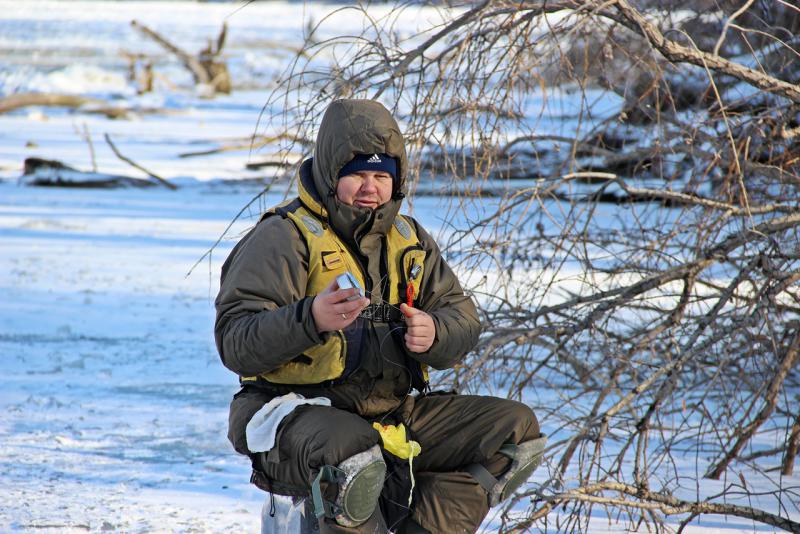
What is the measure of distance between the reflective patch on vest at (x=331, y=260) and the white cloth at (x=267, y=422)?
0.31 metres

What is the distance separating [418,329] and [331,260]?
0.27 m

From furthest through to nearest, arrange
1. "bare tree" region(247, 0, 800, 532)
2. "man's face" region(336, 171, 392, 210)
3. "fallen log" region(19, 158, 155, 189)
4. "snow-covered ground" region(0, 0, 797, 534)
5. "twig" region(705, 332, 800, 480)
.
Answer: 1. "fallen log" region(19, 158, 155, 189)
2. "snow-covered ground" region(0, 0, 797, 534)
3. "twig" region(705, 332, 800, 480)
4. "bare tree" region(247, 0, 800, 532)
5. "man's face" region(336, 171, 392, 210)

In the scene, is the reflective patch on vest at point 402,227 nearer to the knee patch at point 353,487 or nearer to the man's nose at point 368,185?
the man's nose at point 368,185

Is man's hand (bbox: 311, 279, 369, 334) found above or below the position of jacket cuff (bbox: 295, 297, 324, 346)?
above

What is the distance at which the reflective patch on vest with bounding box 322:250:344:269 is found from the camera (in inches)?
94.9

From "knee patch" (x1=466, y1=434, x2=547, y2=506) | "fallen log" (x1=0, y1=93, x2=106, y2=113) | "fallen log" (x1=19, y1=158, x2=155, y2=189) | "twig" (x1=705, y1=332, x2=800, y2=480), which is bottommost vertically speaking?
"fallen log" (x1=0, y1=93, x2=106, y2=113)

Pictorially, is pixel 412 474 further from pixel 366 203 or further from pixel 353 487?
pixel 366 203

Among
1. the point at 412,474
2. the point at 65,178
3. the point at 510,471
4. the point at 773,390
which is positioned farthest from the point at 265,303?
the point at 65,178

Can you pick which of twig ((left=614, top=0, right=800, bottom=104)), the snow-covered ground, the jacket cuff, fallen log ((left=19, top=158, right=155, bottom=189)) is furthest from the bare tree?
fallen log ((left=19, top=158, right=155, bottom=189))

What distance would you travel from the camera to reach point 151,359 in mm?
5480

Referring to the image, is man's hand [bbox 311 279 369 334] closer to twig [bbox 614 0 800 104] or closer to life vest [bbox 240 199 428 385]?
life vest [bbox 240 199 428 385]

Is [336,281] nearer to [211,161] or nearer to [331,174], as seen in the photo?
[331,174]

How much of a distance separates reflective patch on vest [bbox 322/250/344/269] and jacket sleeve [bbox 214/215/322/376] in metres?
0.04

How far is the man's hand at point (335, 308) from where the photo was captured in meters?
2.12
